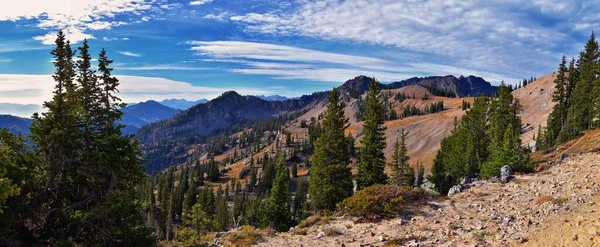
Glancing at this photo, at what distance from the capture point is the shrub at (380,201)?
23312mm

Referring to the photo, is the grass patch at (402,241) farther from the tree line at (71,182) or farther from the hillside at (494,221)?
the tree line at (71,182)

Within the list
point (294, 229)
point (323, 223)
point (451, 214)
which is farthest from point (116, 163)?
point (451, 214)

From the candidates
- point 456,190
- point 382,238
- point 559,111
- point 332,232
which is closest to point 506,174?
point 456,190

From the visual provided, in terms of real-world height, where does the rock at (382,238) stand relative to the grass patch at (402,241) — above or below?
below

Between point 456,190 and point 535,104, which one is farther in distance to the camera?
point 535,104

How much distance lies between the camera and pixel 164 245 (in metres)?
23.6

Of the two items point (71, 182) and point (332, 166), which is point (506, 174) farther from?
point (71, 182)

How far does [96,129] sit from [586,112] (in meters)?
80.9

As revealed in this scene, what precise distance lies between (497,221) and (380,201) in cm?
742

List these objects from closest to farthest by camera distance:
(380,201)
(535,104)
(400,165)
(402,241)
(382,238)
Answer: (402,241)
(382,238)
(380,201)
(400,165)
(535,104)

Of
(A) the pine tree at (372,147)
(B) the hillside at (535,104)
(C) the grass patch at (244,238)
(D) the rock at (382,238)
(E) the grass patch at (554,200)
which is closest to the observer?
(D) the rock at (382,238)

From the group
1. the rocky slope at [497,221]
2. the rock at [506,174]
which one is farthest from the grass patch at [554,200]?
the rock at [506,174]

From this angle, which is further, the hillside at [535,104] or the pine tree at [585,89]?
the hillside at [535,104]

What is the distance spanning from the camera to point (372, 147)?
43250 millimetres
